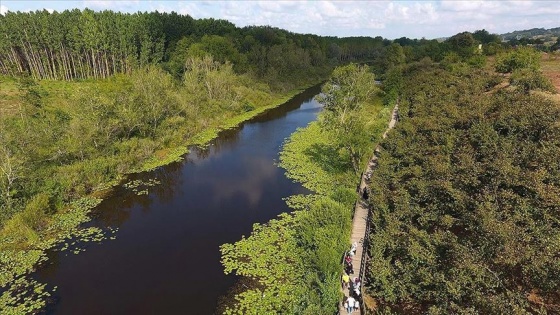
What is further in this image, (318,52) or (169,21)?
(318,52)

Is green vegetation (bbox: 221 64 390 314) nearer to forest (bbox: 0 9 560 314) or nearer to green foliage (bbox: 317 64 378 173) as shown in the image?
forest (bbox: 0 9 560 314)

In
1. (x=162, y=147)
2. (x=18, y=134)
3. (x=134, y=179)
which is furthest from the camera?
(x=162, y=147)

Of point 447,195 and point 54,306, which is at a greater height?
point 447,195

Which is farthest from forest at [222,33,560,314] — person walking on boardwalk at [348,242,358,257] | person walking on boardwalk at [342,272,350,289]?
person walking on boardwalk at [348,242,358,257]

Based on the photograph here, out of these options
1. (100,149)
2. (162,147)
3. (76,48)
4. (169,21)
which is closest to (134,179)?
(100,149)

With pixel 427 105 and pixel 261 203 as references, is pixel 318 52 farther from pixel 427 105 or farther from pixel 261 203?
pixel 261 203

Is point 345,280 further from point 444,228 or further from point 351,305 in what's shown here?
point 444,228
